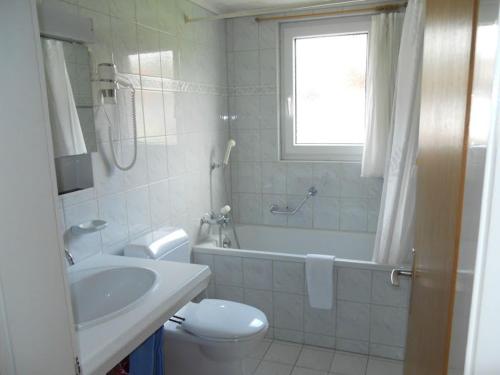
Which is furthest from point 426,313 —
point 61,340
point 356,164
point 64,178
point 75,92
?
point 356,164

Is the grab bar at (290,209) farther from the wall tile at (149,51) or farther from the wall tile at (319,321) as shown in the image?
the wall tile at (149,51)

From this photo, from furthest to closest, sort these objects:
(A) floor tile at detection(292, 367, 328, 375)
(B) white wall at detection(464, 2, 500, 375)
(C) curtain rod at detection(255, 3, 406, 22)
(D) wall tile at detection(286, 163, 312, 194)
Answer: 1. (D) wall tile at detection(286, 163, 312, 194)
2. (C) curtain rod at detection(255, 3, 406, 22)
3. (A) floor tile at detection(292, 367, 328, 375)
4. (B) white wall at detection(464, 2, 500, 375)

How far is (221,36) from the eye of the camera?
3338 mm

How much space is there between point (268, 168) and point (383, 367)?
180 centimetres

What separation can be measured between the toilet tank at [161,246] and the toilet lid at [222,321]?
30 cm

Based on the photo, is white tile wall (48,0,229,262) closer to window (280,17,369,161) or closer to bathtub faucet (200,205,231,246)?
bathtub faucet (200,205,231,246)

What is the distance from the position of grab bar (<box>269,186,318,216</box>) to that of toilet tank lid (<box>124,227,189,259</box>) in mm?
1387

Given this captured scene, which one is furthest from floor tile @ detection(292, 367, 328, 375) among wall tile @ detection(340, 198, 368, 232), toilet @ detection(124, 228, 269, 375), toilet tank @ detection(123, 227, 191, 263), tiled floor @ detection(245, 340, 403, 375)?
wall tile @ detection(340, 198, 368, 232)

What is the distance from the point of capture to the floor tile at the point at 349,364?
237 cm

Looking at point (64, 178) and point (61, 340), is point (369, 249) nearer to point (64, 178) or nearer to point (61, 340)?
point (64, 178)

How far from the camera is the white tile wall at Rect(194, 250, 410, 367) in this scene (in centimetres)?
244

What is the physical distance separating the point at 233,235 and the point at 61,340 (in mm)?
2833

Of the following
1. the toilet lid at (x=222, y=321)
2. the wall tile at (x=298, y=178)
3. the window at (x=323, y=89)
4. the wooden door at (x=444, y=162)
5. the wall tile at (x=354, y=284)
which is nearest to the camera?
the wooden door at (x=444, y=162)

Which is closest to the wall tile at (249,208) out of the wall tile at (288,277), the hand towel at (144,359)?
the wall tile at (288,277)
